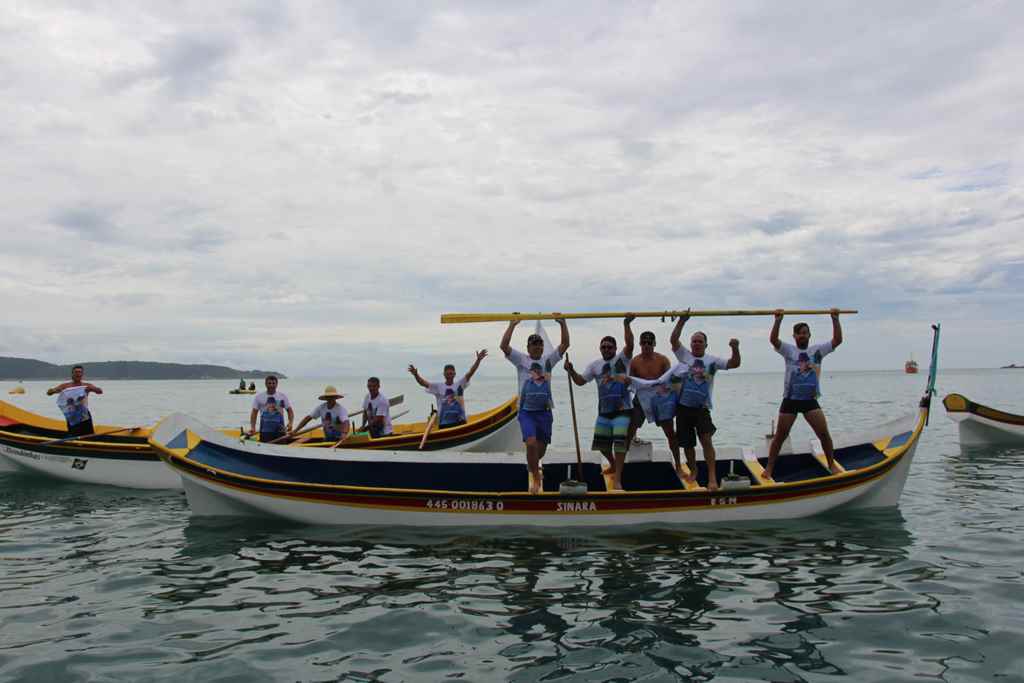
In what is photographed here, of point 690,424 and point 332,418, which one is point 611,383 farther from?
point 332,418

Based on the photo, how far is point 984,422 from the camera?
20938 millimetres

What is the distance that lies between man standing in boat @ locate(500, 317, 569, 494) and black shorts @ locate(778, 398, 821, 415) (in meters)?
3.51

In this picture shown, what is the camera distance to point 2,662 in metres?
6.19

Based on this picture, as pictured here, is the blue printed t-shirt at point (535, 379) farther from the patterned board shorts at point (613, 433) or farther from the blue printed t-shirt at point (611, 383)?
Answer: the patterned board shorts at point (613, 433)

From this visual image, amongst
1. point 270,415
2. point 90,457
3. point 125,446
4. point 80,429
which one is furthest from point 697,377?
point 80,429

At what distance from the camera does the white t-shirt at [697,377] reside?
34.7 feet

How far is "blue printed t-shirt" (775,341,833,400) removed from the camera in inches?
417

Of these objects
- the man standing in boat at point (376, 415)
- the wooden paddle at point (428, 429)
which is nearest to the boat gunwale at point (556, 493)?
the wooden paddle at point (428, 429)

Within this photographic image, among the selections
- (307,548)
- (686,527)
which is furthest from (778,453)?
(307,548)

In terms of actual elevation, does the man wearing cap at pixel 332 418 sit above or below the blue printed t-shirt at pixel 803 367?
below

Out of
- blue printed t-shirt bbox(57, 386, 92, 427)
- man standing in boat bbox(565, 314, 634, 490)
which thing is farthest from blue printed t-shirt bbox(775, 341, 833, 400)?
blue printed t-shirt bbox(57, 386, 92, 427)

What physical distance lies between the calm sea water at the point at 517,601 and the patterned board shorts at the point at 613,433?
4.08 ft

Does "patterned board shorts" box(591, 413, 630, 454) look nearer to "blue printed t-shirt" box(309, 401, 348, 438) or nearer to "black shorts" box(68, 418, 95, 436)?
"blue printed t-shirt" box(309, 401, 348, 438)

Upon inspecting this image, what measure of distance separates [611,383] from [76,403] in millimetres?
11949
